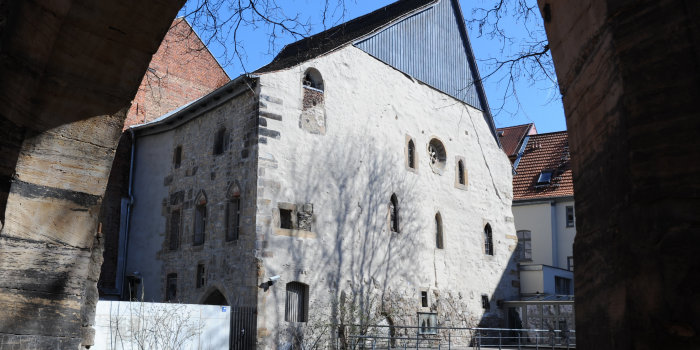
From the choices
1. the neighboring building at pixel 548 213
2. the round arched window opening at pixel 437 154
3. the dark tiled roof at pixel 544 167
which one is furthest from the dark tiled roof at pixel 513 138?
the round arched window opening at pixel 437 154

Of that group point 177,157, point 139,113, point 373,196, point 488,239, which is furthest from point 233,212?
point 488,239

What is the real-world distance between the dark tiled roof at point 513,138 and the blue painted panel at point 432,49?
255 inches

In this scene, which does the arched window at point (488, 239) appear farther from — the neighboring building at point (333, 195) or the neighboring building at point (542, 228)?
the neighboring building at point (542, 228)

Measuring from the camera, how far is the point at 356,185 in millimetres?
17656

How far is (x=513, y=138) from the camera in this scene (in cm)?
3053

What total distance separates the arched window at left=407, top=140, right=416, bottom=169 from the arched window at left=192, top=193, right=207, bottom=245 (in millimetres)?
6096

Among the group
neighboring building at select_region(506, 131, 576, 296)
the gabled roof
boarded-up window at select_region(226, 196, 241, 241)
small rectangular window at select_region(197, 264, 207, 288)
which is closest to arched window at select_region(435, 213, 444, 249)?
the gabled roof

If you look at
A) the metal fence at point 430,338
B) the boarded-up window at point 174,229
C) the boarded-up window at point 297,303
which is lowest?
the metal fence at point 430,338

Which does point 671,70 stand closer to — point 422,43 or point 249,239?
point 249,239

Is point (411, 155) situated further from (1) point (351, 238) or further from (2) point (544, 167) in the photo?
(2) point (544, 167)

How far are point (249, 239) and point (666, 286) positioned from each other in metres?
14.4

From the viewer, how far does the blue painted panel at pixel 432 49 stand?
65.5 feet

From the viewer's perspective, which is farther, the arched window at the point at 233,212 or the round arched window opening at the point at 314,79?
the round arched window opening at the point at 314,79

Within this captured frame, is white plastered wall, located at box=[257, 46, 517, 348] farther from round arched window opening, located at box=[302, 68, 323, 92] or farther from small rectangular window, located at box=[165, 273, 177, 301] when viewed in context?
small rectangular window, located at box=[165, 273, 177, 301]
